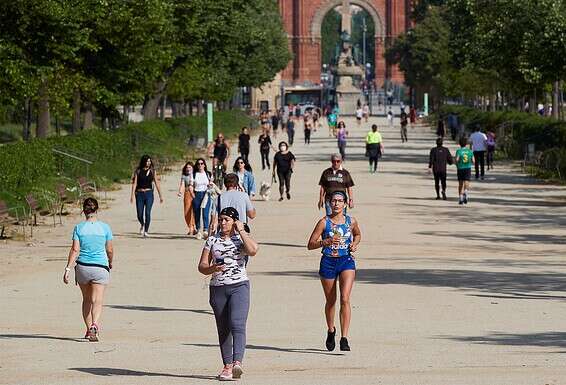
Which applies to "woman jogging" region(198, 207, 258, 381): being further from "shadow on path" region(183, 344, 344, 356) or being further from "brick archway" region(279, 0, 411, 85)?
"brick archway" region(279, 0, 411, 85)

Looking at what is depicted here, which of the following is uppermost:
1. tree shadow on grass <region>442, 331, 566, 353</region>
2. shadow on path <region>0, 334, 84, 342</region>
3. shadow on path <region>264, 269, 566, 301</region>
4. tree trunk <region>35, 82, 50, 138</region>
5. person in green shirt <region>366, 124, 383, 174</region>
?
tree trunk <region>35, 82, 50, 138</region>

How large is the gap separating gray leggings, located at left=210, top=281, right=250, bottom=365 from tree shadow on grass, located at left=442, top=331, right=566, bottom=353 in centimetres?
311

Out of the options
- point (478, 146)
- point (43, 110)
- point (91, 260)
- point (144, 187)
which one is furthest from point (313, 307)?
point (478, 146)

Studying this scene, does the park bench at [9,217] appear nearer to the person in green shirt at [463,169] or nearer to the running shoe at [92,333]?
the person in green shirt at [463,169]

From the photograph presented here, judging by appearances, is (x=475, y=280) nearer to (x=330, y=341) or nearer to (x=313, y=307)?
(x=313, y=307)

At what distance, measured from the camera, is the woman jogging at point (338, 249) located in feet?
46.4

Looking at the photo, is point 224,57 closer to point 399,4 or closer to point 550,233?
point 550,233

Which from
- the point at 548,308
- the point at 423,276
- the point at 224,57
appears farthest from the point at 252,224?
the point at 224,57

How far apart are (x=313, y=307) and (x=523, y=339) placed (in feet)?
11.9

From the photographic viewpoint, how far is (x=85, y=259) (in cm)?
1568

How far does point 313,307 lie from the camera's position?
59.8 ft

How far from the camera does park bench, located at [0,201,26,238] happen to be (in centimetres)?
2760

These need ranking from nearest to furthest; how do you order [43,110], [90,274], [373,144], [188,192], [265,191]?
[90,274], [188,192], [265,191], [43,110], [373,144]

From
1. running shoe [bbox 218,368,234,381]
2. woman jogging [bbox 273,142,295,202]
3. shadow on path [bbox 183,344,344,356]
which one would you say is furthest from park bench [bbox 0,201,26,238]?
running shoe [bbox 218,368,234,381]
